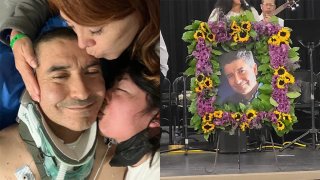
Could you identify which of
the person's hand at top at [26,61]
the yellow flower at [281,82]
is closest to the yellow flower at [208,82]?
the yellow flower at [281,82]

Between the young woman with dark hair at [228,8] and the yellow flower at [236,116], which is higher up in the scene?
the young woman with dark hair at [228,8]

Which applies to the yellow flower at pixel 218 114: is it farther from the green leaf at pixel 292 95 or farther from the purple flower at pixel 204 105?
the green leaf at pixel 292 95

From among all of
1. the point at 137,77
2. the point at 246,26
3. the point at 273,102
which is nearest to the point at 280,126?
the point at 273,102

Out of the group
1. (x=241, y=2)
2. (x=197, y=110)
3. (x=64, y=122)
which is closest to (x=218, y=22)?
(x=241, y=2)

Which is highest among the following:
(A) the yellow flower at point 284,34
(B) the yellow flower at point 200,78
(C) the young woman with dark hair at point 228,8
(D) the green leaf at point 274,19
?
(C) the young woman with dark hair at point 228,8

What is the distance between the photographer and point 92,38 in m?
1.91

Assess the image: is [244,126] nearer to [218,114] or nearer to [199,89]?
[218,114]

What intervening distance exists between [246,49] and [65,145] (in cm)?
111

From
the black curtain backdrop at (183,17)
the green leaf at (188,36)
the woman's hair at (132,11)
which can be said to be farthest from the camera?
the green leaf at (188,36)

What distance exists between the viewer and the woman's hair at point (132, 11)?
1872 mm

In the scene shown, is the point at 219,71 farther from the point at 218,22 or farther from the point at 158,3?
the point at 158,3

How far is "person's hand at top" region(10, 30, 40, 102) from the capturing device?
1875mm

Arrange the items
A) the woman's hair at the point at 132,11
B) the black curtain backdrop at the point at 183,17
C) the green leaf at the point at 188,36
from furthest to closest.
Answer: the green leaf at the point at 188,36
the black curtain backdrop at the point at 183,17
the woman's hair at the point at 132,11

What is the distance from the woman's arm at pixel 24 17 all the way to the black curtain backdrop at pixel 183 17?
2.04ft
